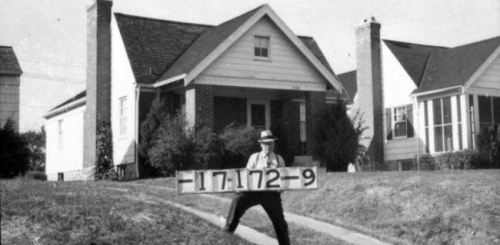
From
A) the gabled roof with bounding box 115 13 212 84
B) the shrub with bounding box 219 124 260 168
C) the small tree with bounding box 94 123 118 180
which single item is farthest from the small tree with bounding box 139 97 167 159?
the small tree with bounding box 94 123 118 180

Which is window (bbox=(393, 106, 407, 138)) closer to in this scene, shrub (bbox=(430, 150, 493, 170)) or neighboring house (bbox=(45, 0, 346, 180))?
neighboring house (bbox=(45, 0, 346, 180))

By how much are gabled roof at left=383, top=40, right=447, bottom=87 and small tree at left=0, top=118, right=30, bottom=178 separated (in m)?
16.8

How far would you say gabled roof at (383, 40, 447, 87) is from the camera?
30.8 meters

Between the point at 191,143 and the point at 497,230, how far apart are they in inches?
427

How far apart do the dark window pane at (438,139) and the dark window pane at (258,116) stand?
23.0ft

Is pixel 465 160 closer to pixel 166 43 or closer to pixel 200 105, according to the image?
pixel 200 105

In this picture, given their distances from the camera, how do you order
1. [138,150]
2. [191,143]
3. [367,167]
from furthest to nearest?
1. [367,167]
2. [138,150]
3. [191,143]

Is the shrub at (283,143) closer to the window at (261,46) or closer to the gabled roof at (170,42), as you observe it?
the window at (261,46)

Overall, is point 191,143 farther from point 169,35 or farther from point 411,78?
point 411,78

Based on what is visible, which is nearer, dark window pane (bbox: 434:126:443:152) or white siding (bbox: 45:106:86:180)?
dark window pane (bbox: 434:126:443:152)

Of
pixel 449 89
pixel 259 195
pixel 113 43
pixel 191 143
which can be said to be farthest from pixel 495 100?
pixel 259 195

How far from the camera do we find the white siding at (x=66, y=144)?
1182 inches

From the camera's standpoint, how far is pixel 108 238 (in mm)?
9891

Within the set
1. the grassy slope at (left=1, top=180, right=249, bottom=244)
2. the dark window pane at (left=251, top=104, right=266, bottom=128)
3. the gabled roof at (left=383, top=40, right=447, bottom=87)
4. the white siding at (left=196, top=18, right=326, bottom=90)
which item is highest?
the gabled roof at (left=383, top=40, right=447, bottom=87)
